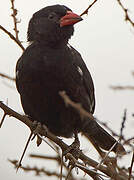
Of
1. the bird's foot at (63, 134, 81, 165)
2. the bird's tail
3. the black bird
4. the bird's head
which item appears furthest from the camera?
the bird's head

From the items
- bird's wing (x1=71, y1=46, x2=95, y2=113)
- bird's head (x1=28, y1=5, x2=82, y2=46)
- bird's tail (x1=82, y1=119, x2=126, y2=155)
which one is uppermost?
bird's head (x1=28, y1=5, x2=82, y2=46)

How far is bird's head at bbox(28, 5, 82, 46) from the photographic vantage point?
427 cm

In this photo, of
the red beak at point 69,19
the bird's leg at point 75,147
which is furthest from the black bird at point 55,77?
the bird's leg at point 75,147

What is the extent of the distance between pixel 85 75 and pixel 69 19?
64cm

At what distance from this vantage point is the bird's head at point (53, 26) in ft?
14.0

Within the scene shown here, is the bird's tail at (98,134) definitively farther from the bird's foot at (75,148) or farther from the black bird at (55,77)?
the bird's foot at (75,148)

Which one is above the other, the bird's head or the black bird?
the bird's head

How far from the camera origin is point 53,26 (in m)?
4.32

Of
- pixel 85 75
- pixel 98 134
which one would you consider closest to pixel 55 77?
pixel 85 75

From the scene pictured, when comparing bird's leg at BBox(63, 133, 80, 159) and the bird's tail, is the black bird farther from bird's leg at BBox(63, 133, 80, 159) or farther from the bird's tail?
bird's leg at BBox(63, 133, 80, 159)

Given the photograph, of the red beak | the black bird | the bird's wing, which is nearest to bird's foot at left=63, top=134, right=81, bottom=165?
the black bird

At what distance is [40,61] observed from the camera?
4004 millimetres

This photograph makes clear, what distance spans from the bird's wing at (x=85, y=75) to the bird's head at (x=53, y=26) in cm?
22

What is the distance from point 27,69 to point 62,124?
645 mm
